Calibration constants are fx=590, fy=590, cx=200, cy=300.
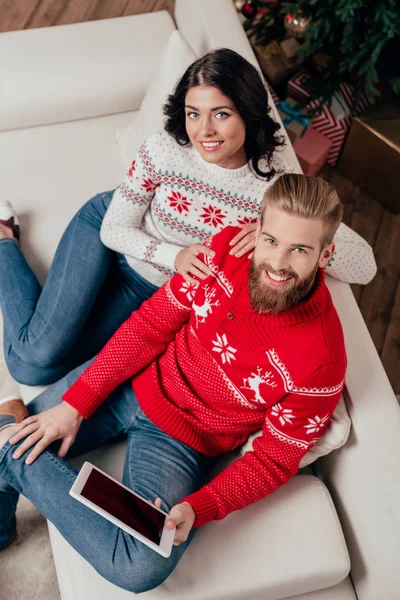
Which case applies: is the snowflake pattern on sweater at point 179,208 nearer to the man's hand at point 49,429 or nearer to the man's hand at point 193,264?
the man's hand at point 193,264

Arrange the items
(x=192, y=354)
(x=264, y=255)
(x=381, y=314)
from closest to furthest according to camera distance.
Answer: (x=264, y=255) → (x=192, y=354) → (x=381, y=314)

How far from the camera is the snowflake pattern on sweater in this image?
1.39 metres

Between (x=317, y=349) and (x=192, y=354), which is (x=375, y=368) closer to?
(x=317, y=349)

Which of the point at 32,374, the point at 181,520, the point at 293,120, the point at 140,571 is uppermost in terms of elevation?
the point at 293,120

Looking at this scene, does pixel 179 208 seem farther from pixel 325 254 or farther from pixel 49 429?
pixel 49 429

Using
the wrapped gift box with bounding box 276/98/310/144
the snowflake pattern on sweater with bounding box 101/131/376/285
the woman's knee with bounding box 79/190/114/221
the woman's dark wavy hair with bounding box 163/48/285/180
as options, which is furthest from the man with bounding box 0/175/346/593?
the wrapped gift box with bounding box 276/98/310/144

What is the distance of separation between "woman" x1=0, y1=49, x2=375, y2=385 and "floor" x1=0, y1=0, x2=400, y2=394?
0.84 meters

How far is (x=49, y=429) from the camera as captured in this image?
133 cm

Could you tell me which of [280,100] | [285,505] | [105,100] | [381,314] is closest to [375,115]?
[280,100]

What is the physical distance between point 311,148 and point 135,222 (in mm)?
1139

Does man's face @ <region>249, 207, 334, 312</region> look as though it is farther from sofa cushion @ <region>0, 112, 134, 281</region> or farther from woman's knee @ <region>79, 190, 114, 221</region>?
sofa cushion @ <region>0, 112, 134, 281</region>

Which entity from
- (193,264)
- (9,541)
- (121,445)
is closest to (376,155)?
(193,264)

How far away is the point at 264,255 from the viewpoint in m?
→ 1.15

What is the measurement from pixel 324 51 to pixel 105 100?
973 millimetres
